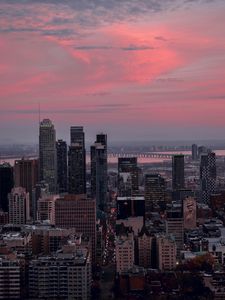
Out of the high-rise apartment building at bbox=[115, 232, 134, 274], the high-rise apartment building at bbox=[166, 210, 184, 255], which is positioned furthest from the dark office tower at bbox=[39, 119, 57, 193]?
the high-rise apartment building at bbox=[115, 232, 134, 274]

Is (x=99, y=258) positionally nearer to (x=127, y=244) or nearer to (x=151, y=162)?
(x=127, y=244)

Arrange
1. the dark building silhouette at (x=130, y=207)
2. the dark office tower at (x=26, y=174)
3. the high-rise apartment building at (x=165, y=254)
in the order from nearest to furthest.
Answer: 1. the high-rise apartment building at (x=165, y=254)
2. the dark building silhouette at (x=130, y=207)
3. the dark office tower at (x=26, y=174)

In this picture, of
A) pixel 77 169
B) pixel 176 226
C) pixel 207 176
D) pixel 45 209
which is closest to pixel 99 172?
pixel 77 169

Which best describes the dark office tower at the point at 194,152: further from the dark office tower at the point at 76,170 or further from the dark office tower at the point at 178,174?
the dark office tower at the point at 76,170

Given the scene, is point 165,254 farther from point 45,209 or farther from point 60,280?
point 45,209

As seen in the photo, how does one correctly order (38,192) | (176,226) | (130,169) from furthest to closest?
(130,169) → (38,192) → (176,226)

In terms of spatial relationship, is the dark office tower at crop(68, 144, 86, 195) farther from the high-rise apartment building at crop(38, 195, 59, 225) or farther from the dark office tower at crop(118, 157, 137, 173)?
the high-rise apartment building at crop(38, 195, 59, 225)

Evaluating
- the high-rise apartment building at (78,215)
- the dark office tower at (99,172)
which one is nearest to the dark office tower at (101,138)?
the dark office tower at (99,172)
